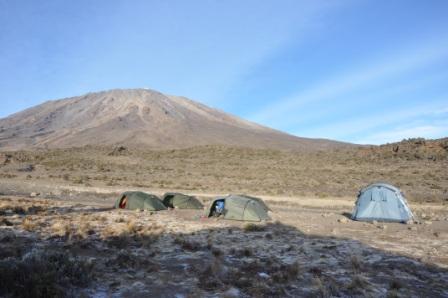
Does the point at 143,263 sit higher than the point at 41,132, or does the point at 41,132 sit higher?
the point at 41,132

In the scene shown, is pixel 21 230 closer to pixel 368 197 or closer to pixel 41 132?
pixel 368 197

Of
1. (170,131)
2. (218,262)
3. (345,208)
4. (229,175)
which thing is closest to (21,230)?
(218,262)

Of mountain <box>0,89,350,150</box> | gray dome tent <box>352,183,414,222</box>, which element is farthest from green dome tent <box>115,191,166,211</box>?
mountain <box>0,89,350,150</box>

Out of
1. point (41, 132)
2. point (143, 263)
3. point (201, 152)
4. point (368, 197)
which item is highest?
point (41, 132)

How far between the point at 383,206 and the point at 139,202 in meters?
11.1

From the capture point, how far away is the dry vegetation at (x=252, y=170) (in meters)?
33.7

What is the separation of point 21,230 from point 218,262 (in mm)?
6425

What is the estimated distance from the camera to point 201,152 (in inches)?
2366

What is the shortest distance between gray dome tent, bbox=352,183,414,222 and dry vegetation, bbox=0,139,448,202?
11.3 metres

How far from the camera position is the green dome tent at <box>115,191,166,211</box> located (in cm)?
1983

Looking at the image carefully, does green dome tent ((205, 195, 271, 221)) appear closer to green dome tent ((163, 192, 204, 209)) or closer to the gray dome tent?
green dome tent ((163, 192, 204, 209))

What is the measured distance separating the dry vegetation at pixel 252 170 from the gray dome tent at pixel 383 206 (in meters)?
11.3

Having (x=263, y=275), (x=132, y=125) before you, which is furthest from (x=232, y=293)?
(x=132, y=125)

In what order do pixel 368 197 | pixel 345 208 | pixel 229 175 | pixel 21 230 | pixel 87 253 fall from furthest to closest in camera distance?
1. pixel 229 175
2. pixel 345 208
3. pixel 368 197
4. pixel 21 230
5. pixel 87 253
